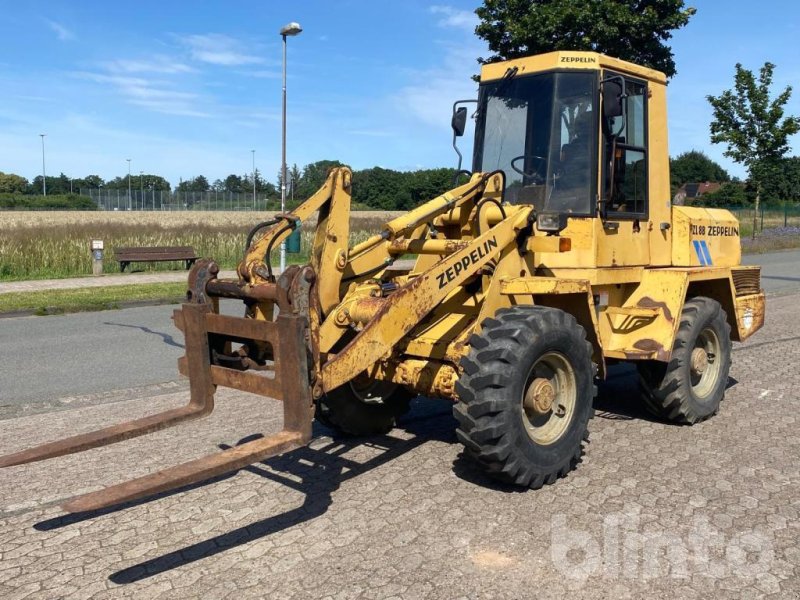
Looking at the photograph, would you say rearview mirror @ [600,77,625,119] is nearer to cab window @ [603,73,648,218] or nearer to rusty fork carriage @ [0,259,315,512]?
cab window @ [603,73,648,218]

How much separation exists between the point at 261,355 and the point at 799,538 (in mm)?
3305

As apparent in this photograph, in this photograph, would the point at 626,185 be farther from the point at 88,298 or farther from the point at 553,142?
the point at 88,298

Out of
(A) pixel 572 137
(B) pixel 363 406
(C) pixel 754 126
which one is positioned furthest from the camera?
(C) pixel 754 126

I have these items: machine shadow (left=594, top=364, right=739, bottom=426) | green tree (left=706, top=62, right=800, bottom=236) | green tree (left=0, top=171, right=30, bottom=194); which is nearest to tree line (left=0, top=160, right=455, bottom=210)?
green tree (left=0, top=171, right=30, bottom=194)

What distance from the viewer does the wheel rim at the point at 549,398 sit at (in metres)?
5.02

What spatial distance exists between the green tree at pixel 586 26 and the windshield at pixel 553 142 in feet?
58.1

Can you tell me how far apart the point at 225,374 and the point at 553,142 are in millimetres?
3177

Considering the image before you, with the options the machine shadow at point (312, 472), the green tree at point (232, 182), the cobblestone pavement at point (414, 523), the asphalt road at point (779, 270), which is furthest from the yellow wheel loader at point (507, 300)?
the green tree at point (232, 182)

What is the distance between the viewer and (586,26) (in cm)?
2311

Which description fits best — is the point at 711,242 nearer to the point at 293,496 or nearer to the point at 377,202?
the point at 293,496

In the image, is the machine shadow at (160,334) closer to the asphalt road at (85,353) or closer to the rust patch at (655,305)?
the asphalt road at (85,353)

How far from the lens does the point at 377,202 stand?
70.6m

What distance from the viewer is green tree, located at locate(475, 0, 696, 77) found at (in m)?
22.8

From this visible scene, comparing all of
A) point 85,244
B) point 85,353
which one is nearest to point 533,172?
point 85,353
